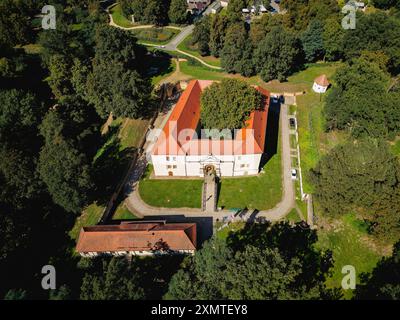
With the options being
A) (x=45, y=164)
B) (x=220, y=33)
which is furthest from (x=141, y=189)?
(x=220, y=33)

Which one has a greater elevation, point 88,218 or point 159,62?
point 159,62

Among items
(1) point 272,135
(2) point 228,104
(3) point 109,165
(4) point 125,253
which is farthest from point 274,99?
(4) point 125,253

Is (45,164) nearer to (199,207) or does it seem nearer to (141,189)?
(141,189)

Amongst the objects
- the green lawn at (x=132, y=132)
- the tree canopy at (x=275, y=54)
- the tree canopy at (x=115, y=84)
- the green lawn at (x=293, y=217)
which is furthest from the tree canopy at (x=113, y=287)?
the tree canopy at (x=275, y=54)

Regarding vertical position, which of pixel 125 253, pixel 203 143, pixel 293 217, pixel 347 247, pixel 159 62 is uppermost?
pixel 159 62

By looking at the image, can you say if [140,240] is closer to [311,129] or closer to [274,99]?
[311,129]

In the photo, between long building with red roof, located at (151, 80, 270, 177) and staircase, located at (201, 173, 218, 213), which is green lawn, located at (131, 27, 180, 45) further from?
staircase, located at (201, 173, 218, 213)

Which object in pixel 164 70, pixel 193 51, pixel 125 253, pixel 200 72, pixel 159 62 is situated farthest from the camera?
pixel 193 51
